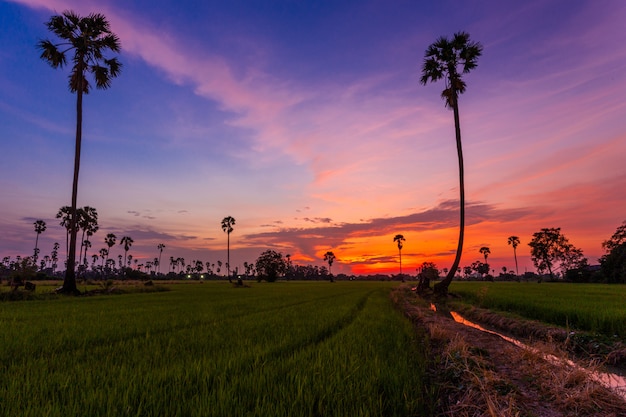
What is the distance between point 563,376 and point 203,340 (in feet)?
24.2

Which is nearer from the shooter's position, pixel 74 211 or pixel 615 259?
pixel 74 211

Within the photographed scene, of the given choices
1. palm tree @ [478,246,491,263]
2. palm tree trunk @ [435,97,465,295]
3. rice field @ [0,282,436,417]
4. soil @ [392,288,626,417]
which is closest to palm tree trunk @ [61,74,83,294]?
rice field @ [0,282,436,417]

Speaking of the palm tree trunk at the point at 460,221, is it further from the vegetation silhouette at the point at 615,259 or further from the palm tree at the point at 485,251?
the palm tree at the point at 485,251

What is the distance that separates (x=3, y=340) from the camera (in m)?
7.29

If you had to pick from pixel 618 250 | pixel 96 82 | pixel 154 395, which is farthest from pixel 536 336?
pixel 618 250

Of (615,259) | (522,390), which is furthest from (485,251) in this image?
(522,390)

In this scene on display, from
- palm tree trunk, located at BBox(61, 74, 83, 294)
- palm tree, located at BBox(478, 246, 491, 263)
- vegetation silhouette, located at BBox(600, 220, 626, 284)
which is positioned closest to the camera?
palm tree trunk, located at BBox(61, 74, 83, 294)

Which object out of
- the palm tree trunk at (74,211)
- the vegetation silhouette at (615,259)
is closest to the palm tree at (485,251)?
the vegetation silhouette at (615,259)

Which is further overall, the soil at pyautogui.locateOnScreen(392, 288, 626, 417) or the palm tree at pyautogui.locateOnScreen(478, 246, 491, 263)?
the palm tree at pyautogui.locateOnScreen(478, 246, 491, 263)

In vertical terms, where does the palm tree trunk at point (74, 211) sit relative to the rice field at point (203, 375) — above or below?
above

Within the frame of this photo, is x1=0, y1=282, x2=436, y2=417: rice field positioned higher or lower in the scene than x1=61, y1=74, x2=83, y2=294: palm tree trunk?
lower

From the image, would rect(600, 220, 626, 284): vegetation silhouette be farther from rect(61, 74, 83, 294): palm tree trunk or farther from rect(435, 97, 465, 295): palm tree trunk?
rect(61, 74, 83, 294): palm tree trunk

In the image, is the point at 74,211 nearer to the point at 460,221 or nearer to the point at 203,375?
the point at 203,375

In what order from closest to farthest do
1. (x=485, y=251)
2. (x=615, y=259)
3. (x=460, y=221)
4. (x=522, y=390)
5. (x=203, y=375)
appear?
(x=203, y=375) < (x=522, y=390) < (x=460, y=221) < (x=615, y=259) < (x=485, y=251)
